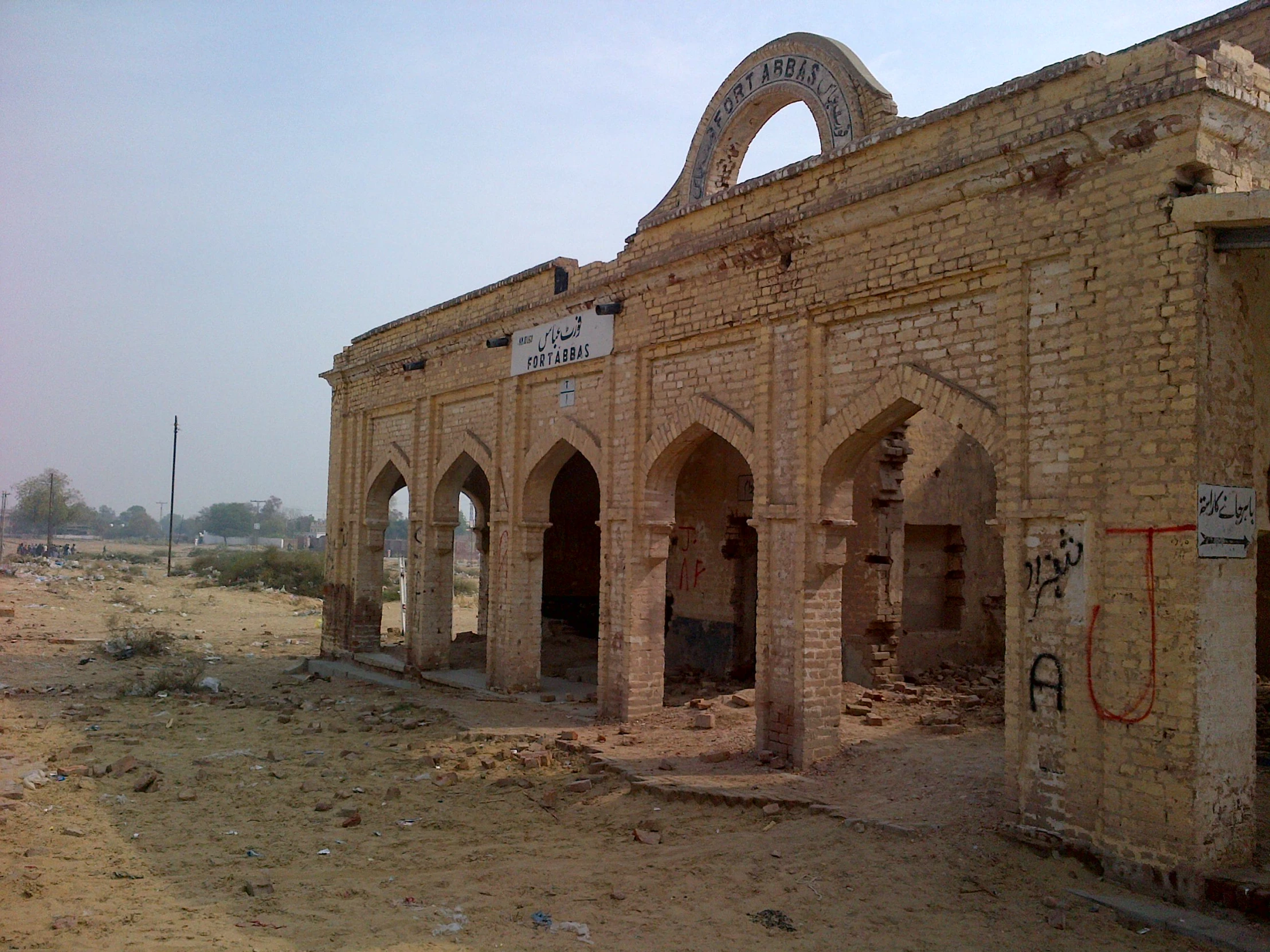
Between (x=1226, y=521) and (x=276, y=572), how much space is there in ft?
123

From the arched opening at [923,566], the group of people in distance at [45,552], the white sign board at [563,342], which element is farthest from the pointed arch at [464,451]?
the group of people in distance at [45,552]

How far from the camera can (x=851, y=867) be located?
651 centimetres

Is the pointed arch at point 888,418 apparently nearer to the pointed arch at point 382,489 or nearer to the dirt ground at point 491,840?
the dirt ground at point 491,840

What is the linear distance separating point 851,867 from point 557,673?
29.9ft

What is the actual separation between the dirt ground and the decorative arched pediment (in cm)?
612

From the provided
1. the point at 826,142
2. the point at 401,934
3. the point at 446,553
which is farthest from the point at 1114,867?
the point at 446,553

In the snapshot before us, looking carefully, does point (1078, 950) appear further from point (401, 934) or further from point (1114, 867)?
point (401, 934)

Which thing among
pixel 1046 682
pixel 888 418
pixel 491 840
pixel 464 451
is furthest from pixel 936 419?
pixel 491 840

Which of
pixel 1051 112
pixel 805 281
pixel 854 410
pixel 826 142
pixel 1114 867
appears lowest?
pixel 1114 867

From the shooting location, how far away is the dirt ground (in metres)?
5.68

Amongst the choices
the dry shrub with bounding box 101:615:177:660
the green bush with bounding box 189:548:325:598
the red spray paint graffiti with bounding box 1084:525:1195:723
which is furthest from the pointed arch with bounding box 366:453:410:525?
the green bush with bounding box 189:548:325:598

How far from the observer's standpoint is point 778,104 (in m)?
→ 11.5

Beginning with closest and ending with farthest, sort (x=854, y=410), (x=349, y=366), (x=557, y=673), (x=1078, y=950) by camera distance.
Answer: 1. (x=1078, y=950)
2. (x=854, y=410)
3. (x=557, y=673)
4. (x=349, y=366)

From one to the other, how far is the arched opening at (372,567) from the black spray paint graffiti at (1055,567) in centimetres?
1250
